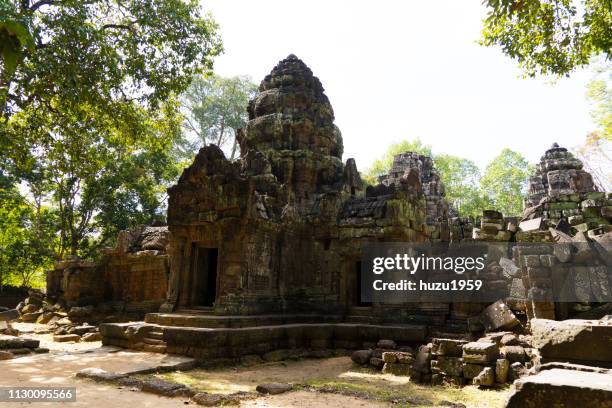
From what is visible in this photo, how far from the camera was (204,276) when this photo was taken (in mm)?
10797

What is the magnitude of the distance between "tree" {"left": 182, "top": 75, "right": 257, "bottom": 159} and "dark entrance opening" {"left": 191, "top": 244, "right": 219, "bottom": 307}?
19.1m

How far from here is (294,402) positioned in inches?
212

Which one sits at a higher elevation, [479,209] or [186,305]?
[479,209]

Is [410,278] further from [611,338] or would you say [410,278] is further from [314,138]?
[611,338]

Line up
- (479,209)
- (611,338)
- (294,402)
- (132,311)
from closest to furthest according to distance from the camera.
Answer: (611,338), (294,402), (132,311), (479,209)

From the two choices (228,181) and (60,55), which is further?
(228,181)

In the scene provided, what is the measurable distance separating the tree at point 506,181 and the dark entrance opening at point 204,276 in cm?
2806

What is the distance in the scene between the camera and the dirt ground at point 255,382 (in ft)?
17.5

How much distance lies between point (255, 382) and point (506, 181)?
32.3m

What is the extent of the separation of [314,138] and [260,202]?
3.33m

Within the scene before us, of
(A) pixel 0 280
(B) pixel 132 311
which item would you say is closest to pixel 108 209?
(A) pixel 0 280

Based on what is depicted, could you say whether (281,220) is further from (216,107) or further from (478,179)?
(478,179)

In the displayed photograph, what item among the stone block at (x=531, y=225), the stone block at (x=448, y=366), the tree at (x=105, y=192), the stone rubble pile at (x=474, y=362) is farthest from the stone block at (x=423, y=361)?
the tree at (x=105, y=192)

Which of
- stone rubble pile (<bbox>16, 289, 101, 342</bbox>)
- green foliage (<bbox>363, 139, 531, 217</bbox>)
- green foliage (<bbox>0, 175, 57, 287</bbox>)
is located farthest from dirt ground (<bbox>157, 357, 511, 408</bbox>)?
green foliage (<bbox>363, 139, 531, 217</bbox>)
